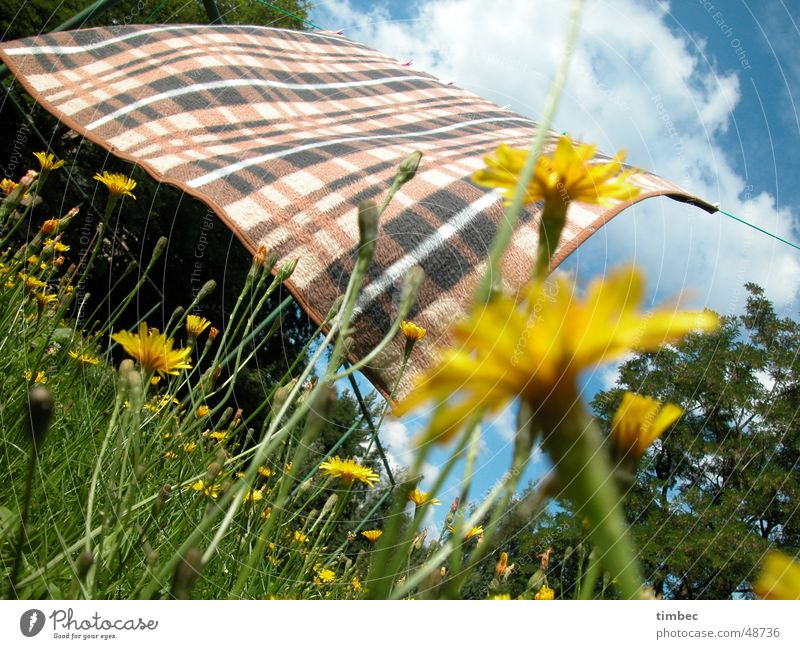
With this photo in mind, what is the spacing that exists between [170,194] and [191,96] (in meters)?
0.13

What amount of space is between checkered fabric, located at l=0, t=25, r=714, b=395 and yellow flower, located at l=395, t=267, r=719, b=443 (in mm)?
128

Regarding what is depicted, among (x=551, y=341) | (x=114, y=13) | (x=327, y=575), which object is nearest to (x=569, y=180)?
(x=551, y=341)

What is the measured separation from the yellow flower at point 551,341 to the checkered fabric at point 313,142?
0.13 m

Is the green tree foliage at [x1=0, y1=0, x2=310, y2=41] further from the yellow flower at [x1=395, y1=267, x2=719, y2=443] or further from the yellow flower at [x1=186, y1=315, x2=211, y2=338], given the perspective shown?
the yellow flower at [x1=395, y1=267, x2=719, y2=443]

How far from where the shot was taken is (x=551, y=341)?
123mm

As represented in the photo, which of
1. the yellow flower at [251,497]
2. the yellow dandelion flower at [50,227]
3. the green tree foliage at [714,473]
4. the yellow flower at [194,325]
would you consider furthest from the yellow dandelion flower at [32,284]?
the green tree foliage at [714,473]

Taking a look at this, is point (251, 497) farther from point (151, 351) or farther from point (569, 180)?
point (569, 180)

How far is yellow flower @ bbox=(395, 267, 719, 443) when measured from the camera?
0.12 metres

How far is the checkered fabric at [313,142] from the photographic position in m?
0.39

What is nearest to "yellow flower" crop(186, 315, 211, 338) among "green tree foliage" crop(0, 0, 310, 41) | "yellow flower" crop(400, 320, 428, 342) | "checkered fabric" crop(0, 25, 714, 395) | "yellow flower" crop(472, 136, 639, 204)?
"checkered fabric" crop(0, 25, 714, 395)

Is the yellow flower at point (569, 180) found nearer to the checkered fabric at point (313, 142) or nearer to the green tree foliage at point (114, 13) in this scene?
the checkered fabric at point (313, 142)

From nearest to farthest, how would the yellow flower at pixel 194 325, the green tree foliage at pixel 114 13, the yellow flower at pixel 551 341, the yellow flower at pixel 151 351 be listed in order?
the yellow flower at pixel 551 341 → the yellow flower at pixel 151 351 → the yellow flower at pixel 194 325 → the green tree foliage at pixel 114 13

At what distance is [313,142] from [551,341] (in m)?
0.51
